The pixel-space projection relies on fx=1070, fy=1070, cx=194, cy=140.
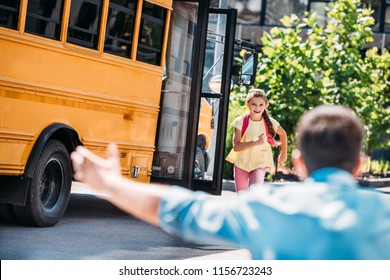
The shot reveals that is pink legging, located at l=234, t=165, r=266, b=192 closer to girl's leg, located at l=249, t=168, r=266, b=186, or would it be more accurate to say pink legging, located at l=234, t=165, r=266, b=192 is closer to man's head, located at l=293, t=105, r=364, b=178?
girl's leg, located at l=249, t=168, r=266, b=186

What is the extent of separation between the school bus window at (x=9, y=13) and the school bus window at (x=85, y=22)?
0.78m

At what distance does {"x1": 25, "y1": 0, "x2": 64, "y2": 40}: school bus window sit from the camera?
28.1 ft

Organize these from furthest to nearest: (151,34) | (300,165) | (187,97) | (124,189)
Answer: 1. (187,97)
2. (151,34)
3. (300,165)
4. (124,189)

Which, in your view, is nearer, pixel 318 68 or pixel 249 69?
pixel 249 69

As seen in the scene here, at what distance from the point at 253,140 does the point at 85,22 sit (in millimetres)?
1933

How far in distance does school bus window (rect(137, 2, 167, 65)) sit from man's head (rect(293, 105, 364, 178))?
315 inches

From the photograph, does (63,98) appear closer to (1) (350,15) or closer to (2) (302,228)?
(2) (302,228)

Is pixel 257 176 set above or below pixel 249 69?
below

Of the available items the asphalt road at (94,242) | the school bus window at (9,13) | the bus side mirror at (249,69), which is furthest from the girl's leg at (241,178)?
the bus side mirror at (249,69)

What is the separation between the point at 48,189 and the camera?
9016 mm

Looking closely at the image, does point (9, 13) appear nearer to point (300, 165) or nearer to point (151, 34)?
point (151, 34)

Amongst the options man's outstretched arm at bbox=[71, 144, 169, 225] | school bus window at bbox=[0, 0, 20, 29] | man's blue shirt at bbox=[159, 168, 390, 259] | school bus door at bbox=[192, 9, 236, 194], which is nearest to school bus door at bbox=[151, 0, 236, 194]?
school bus door at bbox=[192, 9, 236, 194]

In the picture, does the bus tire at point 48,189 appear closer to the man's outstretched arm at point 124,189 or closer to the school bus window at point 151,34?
the school bus window at point 151,34

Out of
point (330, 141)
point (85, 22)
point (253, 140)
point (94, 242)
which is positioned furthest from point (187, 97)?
point (330, 141)
